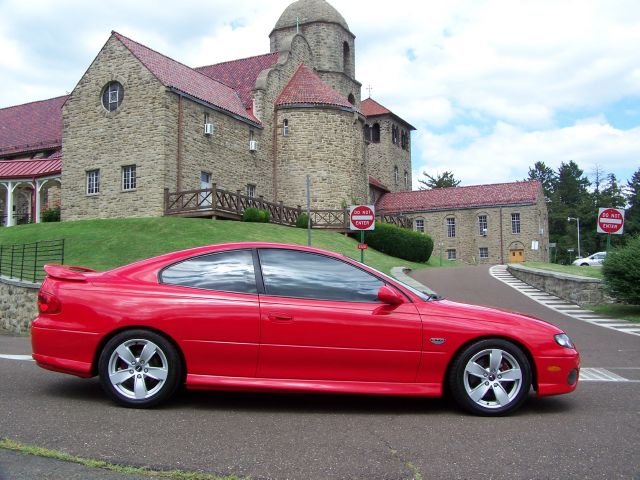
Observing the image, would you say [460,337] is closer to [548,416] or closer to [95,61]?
[548,416]

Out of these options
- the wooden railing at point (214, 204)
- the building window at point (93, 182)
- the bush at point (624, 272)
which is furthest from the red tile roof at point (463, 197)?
the bush at point (624, 272)

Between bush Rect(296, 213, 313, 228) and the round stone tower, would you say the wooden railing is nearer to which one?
bush Rect(296, 213, 313, 228)

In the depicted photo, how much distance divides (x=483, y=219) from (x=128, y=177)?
37035mm

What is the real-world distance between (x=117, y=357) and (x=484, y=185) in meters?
59.9

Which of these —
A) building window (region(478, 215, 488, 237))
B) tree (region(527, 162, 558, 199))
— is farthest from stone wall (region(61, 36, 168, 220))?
tree (region(527, 162, 558, 199))

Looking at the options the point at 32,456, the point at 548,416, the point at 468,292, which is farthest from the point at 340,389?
the point at 468,292

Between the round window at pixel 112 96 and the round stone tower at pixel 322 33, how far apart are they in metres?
20.5

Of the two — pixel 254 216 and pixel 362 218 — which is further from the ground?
pixel 254 216

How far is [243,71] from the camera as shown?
44.3 metres

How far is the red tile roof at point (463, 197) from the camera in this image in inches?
2335

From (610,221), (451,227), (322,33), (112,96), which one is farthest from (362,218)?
(451,227)

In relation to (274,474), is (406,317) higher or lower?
higher

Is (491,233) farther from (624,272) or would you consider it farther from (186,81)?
(624,272)

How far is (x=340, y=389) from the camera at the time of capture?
5.31 metres
